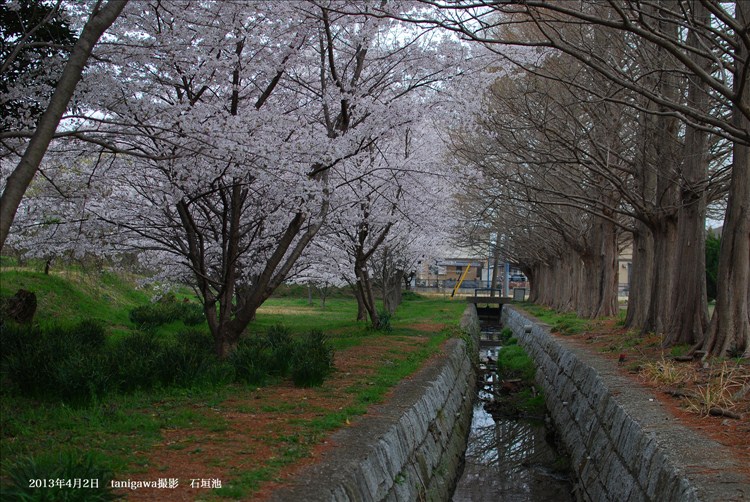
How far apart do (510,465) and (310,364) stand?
13.8 feet

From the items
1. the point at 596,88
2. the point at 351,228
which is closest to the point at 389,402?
the point at 596,88

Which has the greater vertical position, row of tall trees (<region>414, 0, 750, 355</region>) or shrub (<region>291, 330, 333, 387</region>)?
row of tall trees (<region>414, 0, 750, 355</region>)

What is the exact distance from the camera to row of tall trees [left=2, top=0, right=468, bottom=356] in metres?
8.80

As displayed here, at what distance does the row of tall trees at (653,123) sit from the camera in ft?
25.3

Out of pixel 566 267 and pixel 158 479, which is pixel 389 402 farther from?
pixel 566 267

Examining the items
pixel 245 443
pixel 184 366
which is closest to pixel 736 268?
pixel 245 443

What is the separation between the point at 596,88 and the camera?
1344cm

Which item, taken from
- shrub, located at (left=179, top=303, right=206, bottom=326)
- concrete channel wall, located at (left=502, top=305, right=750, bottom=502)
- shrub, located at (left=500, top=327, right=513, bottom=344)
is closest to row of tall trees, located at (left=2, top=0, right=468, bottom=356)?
concrete channel wall, located at (left=502, top=305, right=750, bottom=502)

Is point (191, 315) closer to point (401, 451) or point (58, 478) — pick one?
point (401, 451)

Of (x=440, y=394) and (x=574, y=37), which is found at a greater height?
(x=574, y=37)

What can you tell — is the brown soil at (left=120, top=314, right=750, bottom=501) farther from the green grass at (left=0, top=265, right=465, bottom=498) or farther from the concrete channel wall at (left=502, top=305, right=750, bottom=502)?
the concrete channel wall at (left=502, top=305, right=750, bottom=502)

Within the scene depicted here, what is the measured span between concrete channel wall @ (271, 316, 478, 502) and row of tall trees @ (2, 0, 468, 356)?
118 inches

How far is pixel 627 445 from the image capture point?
7.31 meters

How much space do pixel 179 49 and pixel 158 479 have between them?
588 centimetres
